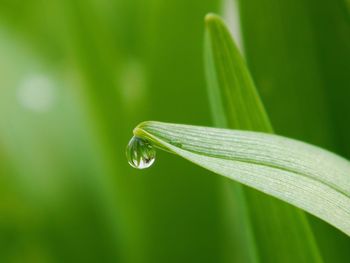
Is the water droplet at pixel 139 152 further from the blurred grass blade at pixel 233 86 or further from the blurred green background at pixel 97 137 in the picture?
the blurred green background at pixel 97 137

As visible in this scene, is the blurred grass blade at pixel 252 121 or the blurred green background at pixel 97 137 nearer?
the blurred grass blade at pixel 252 121

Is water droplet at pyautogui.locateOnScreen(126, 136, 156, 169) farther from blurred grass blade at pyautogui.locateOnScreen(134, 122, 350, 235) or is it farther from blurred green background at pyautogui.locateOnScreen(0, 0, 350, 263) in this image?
blurred green background at pyautogui.locateOnScreen(0, 0, 350, 263)

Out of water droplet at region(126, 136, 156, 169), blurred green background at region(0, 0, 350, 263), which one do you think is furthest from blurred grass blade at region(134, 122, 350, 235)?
blurred green background at region(0, 0, 350, 263)

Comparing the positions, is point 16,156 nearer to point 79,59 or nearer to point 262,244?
point 79,59

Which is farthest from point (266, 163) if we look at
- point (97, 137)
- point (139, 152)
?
point (97, 137)

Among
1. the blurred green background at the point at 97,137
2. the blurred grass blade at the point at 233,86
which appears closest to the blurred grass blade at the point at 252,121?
the blurred grass blade at the point at 233,86
